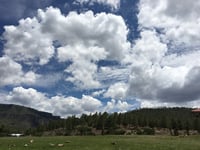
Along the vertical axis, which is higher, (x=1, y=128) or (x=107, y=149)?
(x=1, y=128)

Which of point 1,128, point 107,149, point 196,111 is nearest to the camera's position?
point 107,149

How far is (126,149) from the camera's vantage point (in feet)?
116

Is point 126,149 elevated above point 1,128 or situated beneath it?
situated beneath

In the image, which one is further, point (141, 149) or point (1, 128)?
point (1, 128)

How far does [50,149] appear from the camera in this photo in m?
36.7

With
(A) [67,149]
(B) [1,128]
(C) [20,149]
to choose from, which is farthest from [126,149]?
(B) [1,128]

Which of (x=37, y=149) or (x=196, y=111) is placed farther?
(x=196, y=111)

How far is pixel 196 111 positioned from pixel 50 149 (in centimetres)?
4379

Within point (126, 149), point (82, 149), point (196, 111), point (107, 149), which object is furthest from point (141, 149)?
point (196, 111)

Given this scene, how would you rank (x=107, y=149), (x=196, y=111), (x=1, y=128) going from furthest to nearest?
(x=1, y=128) → (x=196, y=111) → (x=107, y=149)

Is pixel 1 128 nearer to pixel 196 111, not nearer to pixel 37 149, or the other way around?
pixel 196 111

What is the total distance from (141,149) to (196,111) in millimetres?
37892

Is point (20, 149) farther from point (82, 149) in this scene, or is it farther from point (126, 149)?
point (126, 149)

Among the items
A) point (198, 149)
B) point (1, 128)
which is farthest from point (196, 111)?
point (1, 128)
